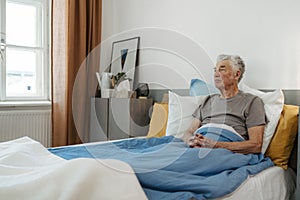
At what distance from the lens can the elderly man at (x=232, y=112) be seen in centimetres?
165

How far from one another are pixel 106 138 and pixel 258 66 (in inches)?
60.4

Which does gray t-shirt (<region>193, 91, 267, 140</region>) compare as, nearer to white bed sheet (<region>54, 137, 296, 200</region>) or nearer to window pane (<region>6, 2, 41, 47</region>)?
white bed sheet (<region>54, 137, 296, 200</region>)

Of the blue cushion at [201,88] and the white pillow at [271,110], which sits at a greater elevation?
the blue cushion at [201,88]

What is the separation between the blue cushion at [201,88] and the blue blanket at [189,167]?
51 centimetres

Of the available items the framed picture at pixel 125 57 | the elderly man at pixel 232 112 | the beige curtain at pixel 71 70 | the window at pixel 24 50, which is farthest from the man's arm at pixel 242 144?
the window at pixel 24 50

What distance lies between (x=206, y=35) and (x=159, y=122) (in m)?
0.83

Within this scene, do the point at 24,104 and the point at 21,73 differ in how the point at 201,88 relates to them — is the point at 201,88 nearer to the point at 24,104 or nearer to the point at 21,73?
the point at 24,104

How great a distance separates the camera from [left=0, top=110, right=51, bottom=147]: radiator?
296 cm

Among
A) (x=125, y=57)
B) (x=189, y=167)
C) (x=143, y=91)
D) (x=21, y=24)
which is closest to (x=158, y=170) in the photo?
(x=189, y=167)

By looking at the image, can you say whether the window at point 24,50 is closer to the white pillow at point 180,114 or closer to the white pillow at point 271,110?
A: the white pillow at point 180,114

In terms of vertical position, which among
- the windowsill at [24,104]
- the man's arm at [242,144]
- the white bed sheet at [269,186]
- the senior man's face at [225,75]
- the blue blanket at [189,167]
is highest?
the senior man's face at [225,75]

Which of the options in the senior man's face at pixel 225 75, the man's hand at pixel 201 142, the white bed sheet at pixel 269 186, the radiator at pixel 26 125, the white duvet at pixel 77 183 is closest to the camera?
the white duvet at pixel 77 183

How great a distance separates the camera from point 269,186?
1.46 m

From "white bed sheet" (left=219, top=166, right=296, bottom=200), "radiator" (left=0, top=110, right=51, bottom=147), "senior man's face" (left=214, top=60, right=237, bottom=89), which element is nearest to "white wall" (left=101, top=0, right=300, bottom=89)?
"senior man's face" (left=214, top=60, right=237, bottom=89)
